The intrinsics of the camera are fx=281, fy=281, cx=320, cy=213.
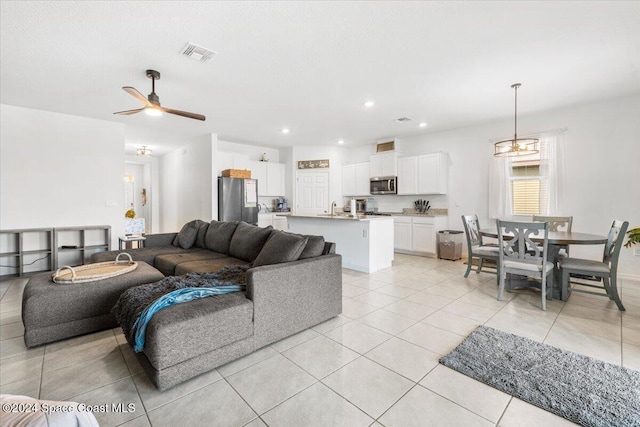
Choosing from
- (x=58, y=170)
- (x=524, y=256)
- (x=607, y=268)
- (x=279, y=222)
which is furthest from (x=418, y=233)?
(x=58, y=170)

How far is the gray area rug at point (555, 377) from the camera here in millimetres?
1583

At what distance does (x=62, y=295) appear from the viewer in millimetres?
2361

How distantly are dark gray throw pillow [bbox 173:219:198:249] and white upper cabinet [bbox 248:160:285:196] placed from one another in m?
2.84

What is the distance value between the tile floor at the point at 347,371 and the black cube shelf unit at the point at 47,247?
1.72 meters

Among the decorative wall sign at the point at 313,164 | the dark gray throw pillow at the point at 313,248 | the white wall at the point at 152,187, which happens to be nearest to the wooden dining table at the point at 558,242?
the dark gray throw pillow at the point at 313,248

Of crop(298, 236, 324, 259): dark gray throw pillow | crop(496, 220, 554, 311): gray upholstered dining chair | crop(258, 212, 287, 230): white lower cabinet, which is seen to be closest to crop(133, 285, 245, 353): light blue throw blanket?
crop(298, 236, 324, 259): dark gray throw pillow

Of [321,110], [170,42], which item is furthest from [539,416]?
[321,110]

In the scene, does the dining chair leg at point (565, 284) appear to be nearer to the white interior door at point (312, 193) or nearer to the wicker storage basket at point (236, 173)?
the white interior door at point (312, 193)

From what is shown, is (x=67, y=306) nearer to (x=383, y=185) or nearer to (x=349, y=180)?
(x=383, y=185)

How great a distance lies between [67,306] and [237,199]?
13.8 feet

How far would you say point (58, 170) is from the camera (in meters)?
4.80

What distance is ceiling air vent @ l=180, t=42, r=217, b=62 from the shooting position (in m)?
2.79

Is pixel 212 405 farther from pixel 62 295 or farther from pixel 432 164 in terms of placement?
pixel 432 164

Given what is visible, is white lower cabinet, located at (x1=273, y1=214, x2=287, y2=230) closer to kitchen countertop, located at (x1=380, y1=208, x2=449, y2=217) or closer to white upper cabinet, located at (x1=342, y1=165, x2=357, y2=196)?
white upper cabinet, located at (x1=342, y1=165, x2=357, y2=196)
